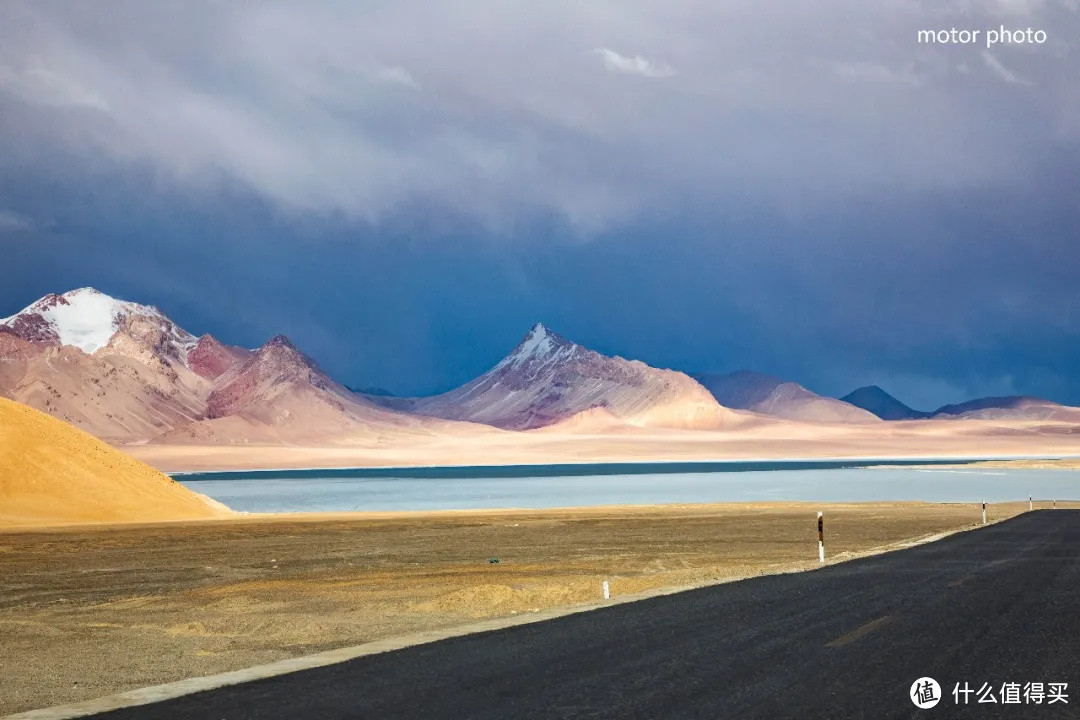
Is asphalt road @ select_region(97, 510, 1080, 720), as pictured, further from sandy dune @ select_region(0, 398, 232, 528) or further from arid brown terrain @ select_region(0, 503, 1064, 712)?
sandy dune @ select_region(0, 398, 232, 528)

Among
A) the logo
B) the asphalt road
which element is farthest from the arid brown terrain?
the logo

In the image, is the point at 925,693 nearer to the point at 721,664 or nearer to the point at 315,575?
the point at 721,664

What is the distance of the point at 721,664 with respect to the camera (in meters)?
13.0

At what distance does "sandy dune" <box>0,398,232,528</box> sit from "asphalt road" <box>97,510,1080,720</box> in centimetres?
5149

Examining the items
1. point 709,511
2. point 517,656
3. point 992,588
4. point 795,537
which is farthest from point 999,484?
point 517,656

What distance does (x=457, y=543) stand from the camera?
43.7 meters

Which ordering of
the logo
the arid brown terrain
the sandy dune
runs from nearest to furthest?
the logo
the arid brown terrain
the sandy dune

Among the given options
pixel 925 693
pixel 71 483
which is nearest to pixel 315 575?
pixel 925 693

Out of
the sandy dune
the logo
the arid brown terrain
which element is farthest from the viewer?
the sandy dune

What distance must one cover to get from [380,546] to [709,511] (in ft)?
88.6

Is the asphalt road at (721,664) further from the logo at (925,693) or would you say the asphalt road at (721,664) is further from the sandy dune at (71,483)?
the sandy dune at (71,483)

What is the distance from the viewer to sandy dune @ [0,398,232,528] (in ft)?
213

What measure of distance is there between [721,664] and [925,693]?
2.41m

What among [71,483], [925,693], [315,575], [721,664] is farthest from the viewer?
[71,483]
